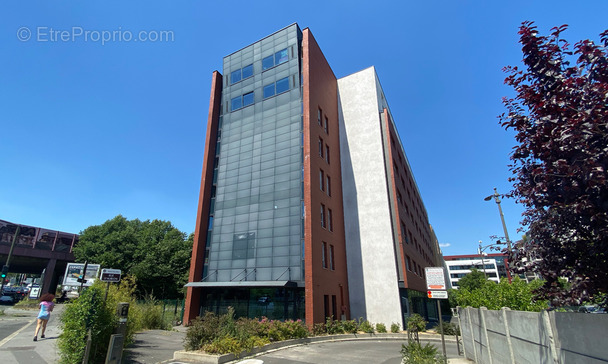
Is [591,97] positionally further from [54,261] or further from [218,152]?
[54,261]

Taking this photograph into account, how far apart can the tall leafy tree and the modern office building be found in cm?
1929

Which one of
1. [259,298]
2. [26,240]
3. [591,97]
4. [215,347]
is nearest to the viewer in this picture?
[591,97]

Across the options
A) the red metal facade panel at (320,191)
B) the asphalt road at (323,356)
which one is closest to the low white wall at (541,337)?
the asphalt road at (323,356)

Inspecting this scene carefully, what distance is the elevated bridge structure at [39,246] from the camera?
47062 mm

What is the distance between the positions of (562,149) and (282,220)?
22946mm

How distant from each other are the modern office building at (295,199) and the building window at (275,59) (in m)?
0.12

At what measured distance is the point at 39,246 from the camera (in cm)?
5112

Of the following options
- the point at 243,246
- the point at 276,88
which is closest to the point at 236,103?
the point at 276,88

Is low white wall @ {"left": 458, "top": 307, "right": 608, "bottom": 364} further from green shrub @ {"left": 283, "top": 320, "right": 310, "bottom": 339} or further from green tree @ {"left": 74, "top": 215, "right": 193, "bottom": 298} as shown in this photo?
green tree @ {"left": 74, "top": 215, "right": 193, "bottom": 298}

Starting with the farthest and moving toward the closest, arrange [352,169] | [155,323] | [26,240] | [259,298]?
[26,240], [352,169], [259,298], [155,323]

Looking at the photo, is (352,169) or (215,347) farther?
(352,169)

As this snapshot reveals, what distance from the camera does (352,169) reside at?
34188 millimetres

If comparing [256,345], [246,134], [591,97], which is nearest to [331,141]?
[246,134]

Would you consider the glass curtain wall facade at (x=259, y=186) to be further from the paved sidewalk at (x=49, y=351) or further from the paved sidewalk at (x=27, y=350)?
the paved sidewalk at (x=27, y=350)
